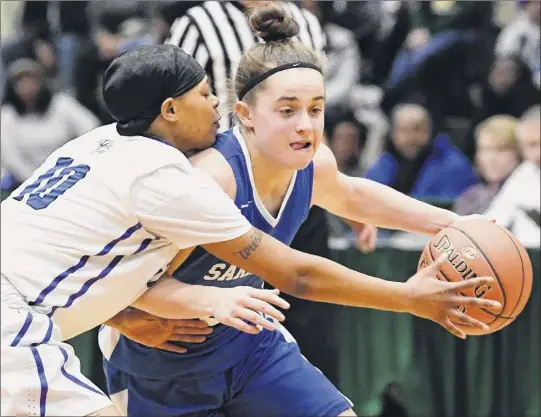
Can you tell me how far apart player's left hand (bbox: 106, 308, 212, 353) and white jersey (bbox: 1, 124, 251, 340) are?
0.87ft

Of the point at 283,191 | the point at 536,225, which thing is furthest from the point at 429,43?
the point at 283,191

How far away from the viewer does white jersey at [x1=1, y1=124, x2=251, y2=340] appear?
131 inches

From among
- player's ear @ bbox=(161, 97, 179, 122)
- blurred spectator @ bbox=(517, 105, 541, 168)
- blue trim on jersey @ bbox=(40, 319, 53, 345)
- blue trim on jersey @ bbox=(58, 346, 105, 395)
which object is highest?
player's ear @ bbox=(161, 97, 179, 122)

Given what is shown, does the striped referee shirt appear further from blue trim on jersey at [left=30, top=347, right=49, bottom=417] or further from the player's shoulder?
blue trim on jersey at [left=30, top=347, right=49, bottom=417]

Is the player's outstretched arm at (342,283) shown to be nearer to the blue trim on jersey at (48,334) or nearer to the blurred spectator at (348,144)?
the blue trim on jersey at (48,334)

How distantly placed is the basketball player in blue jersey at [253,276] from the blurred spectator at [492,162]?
2734 mm

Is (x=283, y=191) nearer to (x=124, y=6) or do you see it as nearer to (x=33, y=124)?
(x=33, y=124)

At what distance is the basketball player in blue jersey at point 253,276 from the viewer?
366 centimetres

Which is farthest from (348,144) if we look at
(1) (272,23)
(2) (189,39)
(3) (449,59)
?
(1) (272,23)

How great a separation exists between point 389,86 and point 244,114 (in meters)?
5.30

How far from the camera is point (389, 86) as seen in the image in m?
8.94

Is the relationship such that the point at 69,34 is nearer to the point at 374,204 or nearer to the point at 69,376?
the point at 374,204

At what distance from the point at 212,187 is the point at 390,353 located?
10.0 ft

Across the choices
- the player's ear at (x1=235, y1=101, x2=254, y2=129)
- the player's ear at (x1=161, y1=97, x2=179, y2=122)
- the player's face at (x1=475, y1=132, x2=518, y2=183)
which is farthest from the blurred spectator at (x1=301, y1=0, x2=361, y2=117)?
the player's ear at (x1=161, y1=97, x2=179, y2=122)
